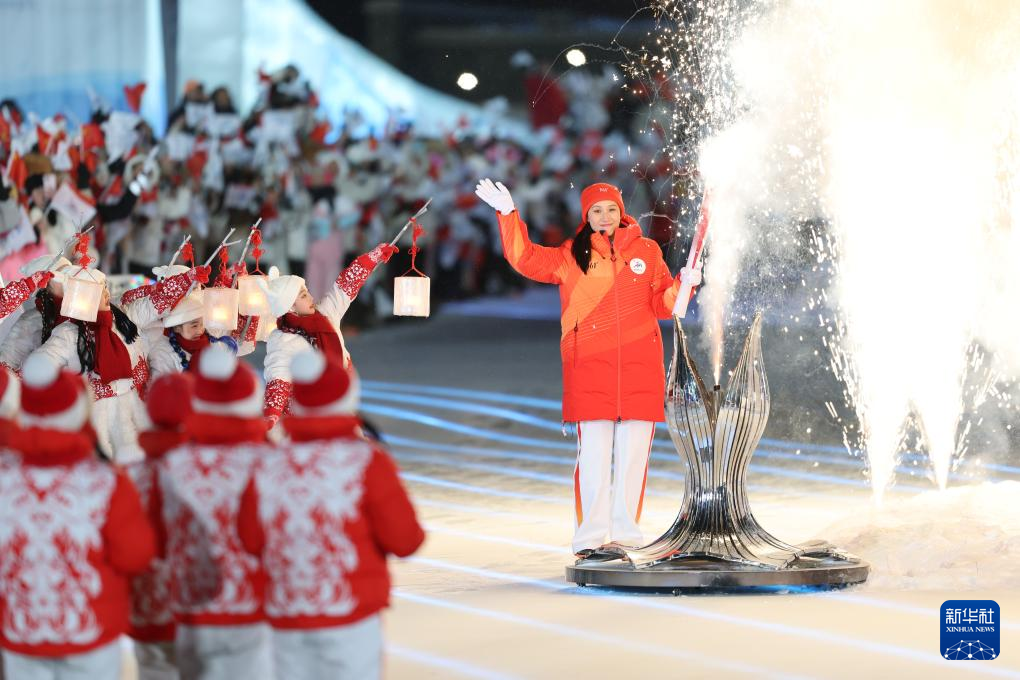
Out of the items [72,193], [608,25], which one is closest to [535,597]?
[72,193]

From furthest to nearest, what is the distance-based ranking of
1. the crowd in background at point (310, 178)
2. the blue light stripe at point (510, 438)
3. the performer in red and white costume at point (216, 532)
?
the crowd in background at point (310, 178) < the blue light stripe at point (510, 438) < the performer in red and white costume at point (216, 532)

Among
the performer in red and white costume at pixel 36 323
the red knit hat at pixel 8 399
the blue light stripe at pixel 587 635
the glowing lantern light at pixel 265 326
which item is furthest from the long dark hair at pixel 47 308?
the red knit hat at pixel 8 399

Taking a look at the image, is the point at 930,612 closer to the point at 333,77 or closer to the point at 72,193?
the point at 72,193

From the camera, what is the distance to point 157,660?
4426 millimetres

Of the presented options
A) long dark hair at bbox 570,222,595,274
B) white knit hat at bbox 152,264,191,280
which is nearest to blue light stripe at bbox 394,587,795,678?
long dark hair at bbox 570,222,595,274

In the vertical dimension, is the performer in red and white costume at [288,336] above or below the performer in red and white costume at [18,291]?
below

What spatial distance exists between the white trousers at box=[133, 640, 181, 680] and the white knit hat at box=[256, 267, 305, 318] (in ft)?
10.1

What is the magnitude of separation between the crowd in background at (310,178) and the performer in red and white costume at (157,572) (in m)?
5.67

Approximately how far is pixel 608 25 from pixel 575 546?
1591 cm

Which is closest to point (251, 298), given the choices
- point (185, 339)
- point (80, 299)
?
point (185, 339)

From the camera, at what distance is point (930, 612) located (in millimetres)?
6168

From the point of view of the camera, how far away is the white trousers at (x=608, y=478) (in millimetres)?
7375

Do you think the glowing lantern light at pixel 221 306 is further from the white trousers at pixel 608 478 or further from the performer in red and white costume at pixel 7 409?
the performer in red and white costume at pixel 7 409

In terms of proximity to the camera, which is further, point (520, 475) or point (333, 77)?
point (333, 77)
